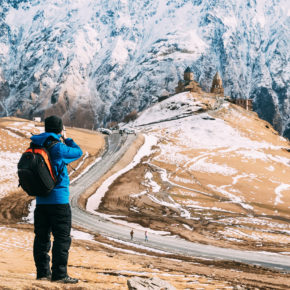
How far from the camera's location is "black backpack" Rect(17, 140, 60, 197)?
22.4 ft

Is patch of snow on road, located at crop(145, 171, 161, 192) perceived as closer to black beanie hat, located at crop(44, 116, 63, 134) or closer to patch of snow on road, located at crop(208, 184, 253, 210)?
patch of snow on road, located at crop(208, 184, 253, 210)

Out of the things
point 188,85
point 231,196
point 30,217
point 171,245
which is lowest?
point 30,217

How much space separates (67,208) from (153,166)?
64950 mm

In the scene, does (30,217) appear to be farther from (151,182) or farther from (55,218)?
(55,218)

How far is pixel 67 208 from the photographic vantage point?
752 cm

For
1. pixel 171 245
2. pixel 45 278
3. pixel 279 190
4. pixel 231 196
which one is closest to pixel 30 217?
pixel 171 245

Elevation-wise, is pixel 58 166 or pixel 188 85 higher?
pixel 188 85

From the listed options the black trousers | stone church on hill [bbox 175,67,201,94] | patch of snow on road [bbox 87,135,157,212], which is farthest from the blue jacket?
stone church on hill [bbox 175,67,201,94]

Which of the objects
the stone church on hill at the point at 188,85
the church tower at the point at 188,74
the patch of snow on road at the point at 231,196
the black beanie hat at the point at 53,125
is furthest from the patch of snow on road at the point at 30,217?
the church tower at the point at 188,74

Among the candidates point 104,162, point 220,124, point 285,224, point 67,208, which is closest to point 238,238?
point 285,224

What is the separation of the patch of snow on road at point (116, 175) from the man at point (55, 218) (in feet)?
134

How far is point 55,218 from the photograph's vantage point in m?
7.39

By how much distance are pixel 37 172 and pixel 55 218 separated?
1.16 meters

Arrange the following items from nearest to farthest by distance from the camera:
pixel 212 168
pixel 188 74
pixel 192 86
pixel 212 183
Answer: pixel 212 183
pixel 212 168
pixel 192 86
pixel 188 74
